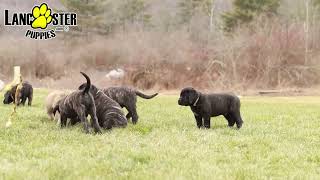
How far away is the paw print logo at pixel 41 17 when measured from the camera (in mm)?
24812

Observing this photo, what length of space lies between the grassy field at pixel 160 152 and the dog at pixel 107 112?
1.04 ft

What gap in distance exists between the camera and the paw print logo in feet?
81.4

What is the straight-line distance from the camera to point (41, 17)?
88.4 ft

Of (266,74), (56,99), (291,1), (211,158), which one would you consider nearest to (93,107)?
(56,99)

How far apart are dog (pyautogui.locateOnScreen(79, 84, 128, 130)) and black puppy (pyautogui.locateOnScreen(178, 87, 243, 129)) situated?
4.76 ft

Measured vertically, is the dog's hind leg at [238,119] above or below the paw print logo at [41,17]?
below

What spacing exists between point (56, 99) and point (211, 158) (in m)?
6.46

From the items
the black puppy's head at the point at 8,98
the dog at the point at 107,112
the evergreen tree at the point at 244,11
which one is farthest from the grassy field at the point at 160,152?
the evergreen tree at the point at 244,11

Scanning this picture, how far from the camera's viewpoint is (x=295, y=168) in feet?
26.1

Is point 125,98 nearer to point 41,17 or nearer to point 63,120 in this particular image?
point 63,120

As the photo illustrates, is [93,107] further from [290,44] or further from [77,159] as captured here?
[290,44]

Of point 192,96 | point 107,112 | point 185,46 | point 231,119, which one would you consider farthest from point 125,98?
point 185,46

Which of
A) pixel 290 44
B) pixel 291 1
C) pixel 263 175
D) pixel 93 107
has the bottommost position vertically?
pixel 263 175

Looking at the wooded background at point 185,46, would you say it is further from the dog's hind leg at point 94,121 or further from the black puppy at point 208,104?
the dog's hind leg at point 94,121
